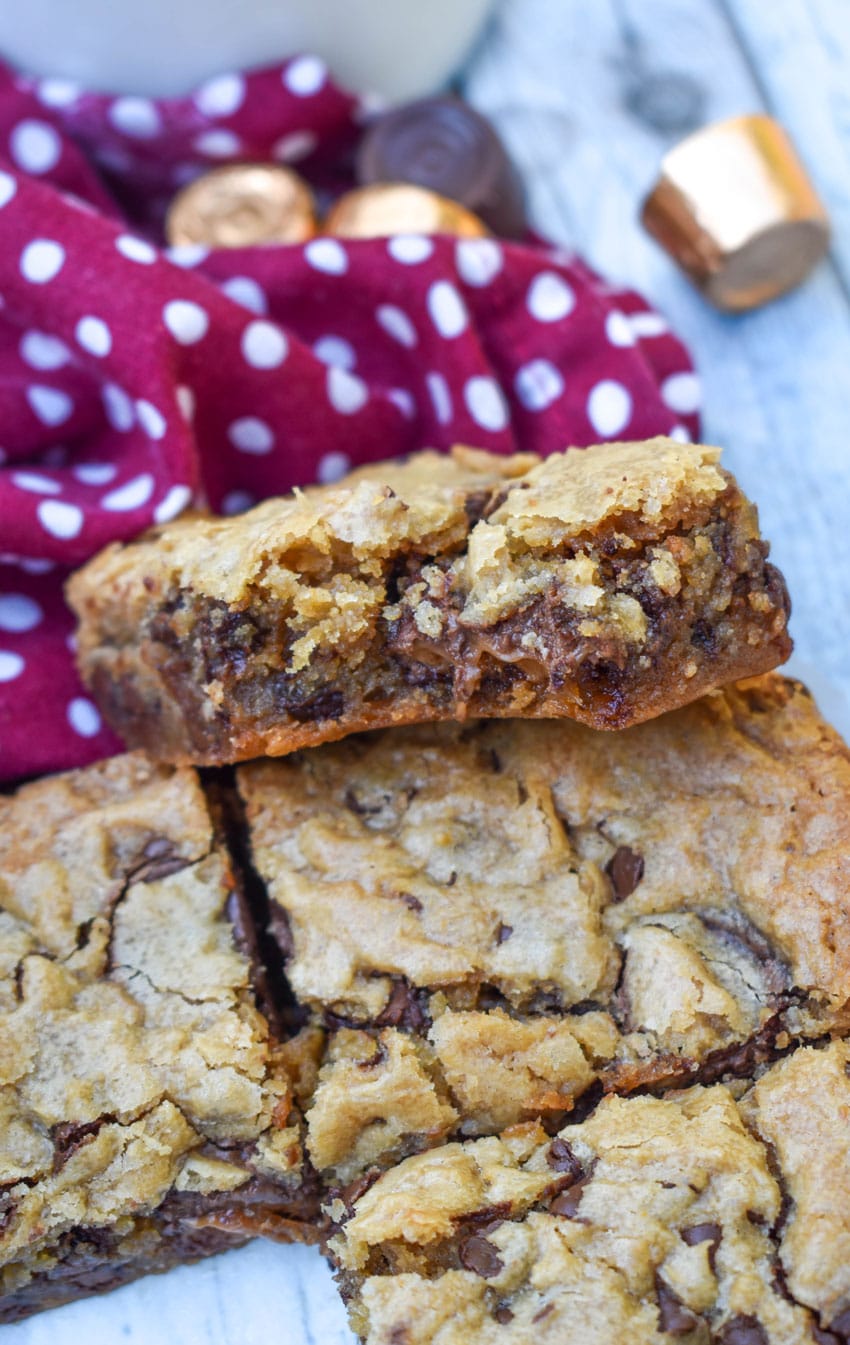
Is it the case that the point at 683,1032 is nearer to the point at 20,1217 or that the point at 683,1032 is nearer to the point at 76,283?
the point at 20,1217

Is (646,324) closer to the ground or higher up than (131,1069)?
higher up

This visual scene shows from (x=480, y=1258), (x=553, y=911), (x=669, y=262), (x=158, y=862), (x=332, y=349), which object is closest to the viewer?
(x=480, y=1258)

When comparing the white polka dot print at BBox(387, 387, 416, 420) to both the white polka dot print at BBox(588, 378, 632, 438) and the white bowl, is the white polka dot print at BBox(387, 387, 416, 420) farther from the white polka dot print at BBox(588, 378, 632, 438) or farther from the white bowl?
the white bowl

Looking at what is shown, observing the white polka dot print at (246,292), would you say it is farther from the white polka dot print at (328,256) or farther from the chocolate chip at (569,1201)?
the chocolate chip at (569,1201)

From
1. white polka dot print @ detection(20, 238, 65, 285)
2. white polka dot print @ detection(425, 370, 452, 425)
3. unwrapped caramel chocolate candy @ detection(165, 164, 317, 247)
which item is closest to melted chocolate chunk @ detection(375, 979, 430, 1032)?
white polka dot print @ detection(425, 370, 452, 425)

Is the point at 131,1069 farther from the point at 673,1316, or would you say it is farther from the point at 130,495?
the point at 130,495

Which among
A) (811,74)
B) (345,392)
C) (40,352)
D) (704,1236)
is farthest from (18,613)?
(811,74)

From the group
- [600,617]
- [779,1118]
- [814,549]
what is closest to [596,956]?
[779,1118]
